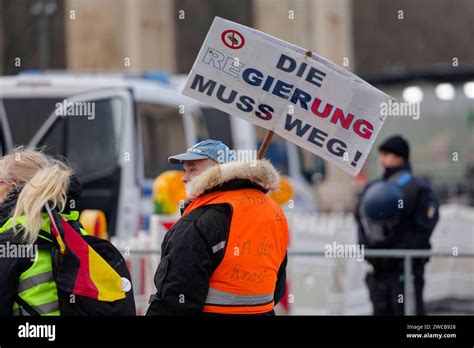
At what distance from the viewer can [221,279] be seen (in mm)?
4672

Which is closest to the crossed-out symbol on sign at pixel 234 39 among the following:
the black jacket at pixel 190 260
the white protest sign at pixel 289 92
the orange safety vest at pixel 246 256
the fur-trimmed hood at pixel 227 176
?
the white protest sign at pixel 289 92

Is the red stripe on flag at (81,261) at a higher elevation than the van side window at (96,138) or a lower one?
lower

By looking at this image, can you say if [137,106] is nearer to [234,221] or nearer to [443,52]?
[234,221]

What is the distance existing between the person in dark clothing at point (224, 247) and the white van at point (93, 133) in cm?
786

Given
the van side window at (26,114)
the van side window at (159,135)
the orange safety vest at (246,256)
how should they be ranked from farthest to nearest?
1. the van side window at (159,135)
2. the van side window at (26,114)
3. the orange safety vest at (246,256)

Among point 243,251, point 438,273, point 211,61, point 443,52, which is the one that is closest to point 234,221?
point 243,251

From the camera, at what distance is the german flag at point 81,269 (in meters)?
4.38

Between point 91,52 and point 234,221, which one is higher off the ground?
point 91,52

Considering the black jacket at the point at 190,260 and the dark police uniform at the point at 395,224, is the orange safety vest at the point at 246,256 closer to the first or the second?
the black jacket at the point at 190,260

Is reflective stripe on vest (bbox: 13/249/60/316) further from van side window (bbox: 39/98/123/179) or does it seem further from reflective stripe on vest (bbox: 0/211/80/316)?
van side window (bbox: 39/98/123/179)

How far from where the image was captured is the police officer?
8156 millimetres

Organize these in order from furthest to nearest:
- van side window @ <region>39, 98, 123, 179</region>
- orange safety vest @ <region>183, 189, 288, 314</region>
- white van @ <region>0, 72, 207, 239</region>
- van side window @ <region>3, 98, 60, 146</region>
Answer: van side window @ <region>3, 98, 60, 146</region> → van side window @ <region>39, 98, 123, 179</region> → white van @ <region>0, 72, 207, 239</region> → orange safety vest @ <region>183, 189, 288, 314</region>

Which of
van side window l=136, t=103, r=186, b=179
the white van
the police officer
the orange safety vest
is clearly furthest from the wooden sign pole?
van side window l=136, t=103, r=186, b=179

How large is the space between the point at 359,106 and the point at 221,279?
1.06 m
